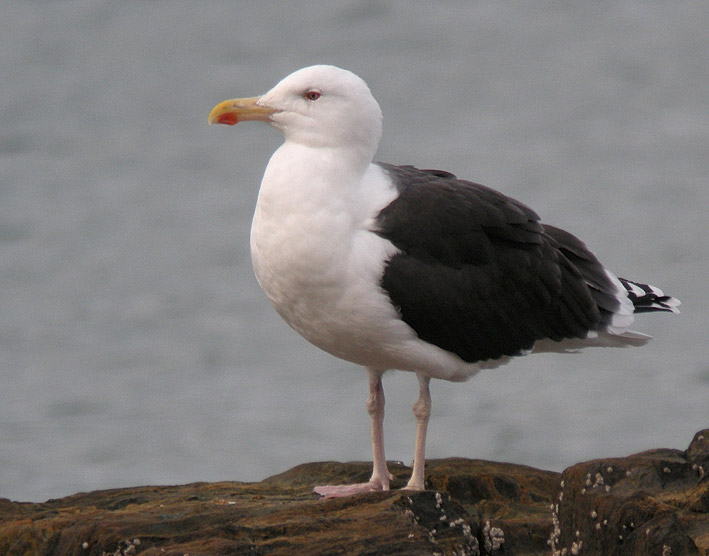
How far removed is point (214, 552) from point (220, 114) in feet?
8.21

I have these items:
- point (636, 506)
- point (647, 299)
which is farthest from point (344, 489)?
point (647, 299)

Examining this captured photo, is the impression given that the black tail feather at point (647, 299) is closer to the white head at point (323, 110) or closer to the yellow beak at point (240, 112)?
the white head at point (323, 110)

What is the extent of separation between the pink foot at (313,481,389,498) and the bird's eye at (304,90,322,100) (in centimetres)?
202

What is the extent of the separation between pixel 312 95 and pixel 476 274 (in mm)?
1284

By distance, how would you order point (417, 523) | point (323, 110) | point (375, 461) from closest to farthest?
point (417, 523), point (323, 110), point (375, 461)

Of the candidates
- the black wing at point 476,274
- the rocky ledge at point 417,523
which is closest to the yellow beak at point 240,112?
the black wing at point 476,274

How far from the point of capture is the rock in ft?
16.1

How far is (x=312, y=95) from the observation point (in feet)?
21.0

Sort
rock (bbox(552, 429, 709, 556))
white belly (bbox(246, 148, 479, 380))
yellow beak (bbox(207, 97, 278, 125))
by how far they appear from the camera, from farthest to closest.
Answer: yellow beak (bbox(207, 97, 278, 125))
white belly (bbox(246, 148, 479, 380))
rock (bbox(552, 429, 709, 556))

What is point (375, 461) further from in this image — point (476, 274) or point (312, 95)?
point (312, 95)

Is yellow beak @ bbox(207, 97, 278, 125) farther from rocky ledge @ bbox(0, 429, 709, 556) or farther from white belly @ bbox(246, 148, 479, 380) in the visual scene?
rocky ledge @ bbox(0, 429, 709, 556)

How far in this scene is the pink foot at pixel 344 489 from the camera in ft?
21.2

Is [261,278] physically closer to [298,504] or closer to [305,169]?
[305,169]

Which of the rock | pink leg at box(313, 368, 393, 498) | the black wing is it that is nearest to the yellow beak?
the black wing
